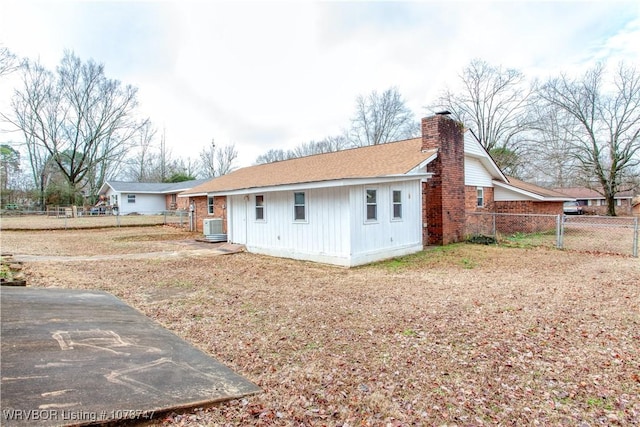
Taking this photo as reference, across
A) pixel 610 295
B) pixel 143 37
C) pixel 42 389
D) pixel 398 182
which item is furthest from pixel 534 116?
pixel 42 389

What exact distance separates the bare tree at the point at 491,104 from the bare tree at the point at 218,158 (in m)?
31.0

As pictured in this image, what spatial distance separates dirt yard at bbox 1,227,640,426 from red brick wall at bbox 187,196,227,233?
7984mm

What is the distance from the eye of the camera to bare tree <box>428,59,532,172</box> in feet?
99.5

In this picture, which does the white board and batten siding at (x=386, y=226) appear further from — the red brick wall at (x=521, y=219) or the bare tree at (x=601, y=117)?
the bare tree at (x=601, y=117)

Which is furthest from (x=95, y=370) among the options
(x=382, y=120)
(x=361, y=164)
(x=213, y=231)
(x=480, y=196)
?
(x=382, y=120)

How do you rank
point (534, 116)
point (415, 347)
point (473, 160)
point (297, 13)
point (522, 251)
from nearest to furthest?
point (415, 347) < point (297, 13) < point (522, 251) < point (473, 160) < point (534, 116)

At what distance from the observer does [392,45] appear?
500 inches

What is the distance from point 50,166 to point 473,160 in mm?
45266

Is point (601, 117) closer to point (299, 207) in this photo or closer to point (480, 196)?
point (480, 196)

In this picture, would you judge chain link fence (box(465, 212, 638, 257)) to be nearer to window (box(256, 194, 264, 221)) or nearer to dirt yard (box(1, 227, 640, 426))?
dirt yard (box(1, 227, 640, 426))

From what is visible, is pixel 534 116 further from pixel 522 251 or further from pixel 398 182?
pixel 398 182

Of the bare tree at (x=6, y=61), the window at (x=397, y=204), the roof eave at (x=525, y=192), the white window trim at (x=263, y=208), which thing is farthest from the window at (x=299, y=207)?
the bare tree at (x=6, y=61)

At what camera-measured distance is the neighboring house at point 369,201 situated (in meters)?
9.95

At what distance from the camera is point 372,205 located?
10.4 meters
